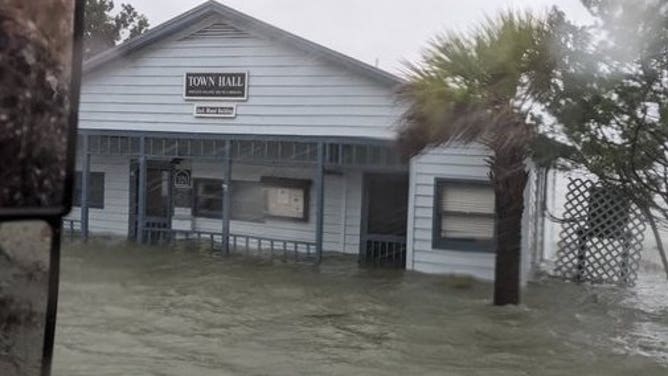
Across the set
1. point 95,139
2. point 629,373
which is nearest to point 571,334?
point 629,373

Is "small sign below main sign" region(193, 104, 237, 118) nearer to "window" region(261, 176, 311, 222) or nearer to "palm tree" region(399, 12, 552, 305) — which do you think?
"window" region(261, 176, 311, 222)

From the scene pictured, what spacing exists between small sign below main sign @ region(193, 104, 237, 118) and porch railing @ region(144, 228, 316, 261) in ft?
7.64

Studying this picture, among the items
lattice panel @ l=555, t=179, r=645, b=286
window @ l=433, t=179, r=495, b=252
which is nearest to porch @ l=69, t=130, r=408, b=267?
window @ l=433, t=179, r=495, b=252

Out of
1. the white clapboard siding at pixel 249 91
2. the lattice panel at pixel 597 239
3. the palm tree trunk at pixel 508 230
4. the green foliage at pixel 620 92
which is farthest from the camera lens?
the white clapboard siding at pixel 249 91

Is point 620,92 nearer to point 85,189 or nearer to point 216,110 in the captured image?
point 216,110

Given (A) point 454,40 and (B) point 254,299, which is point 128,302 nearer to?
(B) point 254,299

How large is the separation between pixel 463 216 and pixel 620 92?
702cm

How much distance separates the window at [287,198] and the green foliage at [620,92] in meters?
8.83

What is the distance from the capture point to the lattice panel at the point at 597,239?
13.9 metres

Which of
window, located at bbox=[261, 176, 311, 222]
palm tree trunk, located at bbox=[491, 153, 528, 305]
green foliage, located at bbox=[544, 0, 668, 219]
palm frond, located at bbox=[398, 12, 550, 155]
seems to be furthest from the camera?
window, located at bbox=[261, 176, 311, 222]

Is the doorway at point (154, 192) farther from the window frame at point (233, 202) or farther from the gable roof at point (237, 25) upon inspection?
the gable roof at point (237, 25)

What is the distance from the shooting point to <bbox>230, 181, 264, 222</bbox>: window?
17.3 metres

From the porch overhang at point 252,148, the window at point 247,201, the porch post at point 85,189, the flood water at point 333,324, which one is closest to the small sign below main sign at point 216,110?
the porch overhang at point 252,148

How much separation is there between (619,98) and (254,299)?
554cm
